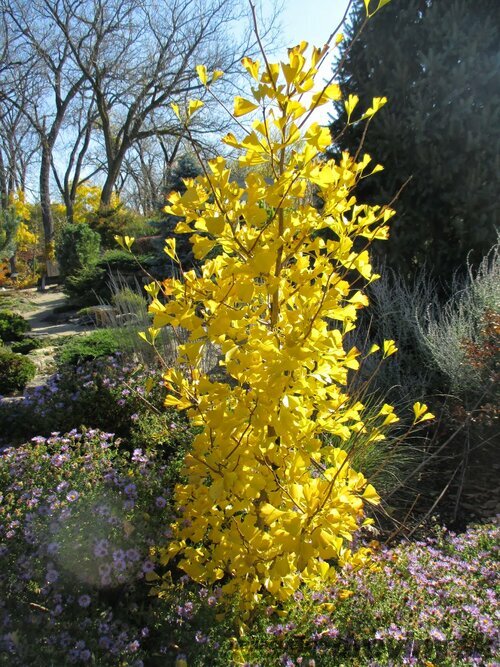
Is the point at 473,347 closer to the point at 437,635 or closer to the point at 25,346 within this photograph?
the point at 437,635

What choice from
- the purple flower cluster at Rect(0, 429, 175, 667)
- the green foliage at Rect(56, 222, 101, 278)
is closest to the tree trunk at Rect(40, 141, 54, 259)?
the green foliage at Rect(56, 222, 101, 278)

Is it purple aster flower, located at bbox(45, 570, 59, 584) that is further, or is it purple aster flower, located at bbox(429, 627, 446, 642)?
purple aster flower, located at bbox(45, 570, 59, 584)

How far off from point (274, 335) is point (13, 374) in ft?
14.3

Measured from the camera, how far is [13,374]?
5.17m

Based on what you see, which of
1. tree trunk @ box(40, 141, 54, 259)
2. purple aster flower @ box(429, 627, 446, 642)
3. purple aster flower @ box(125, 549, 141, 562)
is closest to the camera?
purple aster flower @ box(429, 627, 446, 642)

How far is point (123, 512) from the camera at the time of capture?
77.3 inches

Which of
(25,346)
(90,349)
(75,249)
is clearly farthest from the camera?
(75,249)

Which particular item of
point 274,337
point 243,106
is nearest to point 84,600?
point 274,337

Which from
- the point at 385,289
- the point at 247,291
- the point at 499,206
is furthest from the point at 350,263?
the point at 499,206

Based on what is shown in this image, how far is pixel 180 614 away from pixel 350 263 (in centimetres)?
120

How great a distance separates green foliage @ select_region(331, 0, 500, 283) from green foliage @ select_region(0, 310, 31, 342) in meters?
5.17

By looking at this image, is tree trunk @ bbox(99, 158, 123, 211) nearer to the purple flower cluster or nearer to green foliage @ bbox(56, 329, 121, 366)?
green foliage @ bbox(56, 329, 121, 366)

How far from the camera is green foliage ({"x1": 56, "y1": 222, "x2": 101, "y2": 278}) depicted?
12.9 m

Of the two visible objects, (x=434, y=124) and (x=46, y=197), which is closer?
(x=434, y=124)
